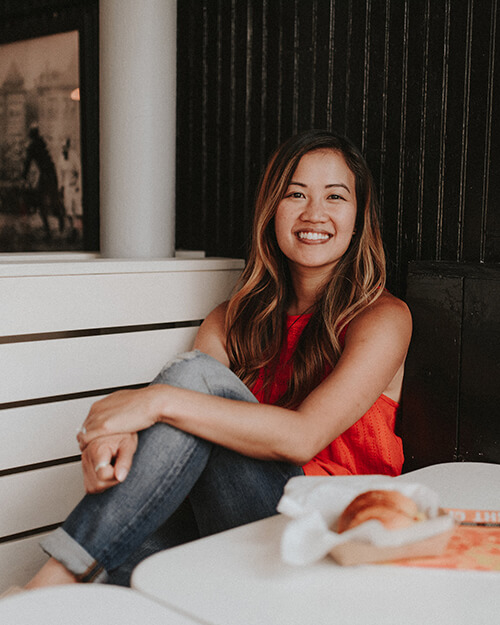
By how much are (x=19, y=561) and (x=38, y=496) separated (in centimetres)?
17

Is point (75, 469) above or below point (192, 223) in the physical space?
below

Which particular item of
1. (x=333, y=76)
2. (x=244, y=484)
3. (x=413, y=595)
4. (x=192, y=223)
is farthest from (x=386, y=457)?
(x=192, y=223)

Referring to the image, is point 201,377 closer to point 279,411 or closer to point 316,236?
point 279,411

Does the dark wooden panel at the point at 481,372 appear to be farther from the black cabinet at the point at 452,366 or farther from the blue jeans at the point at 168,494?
the blue jeans at the point at 168,494

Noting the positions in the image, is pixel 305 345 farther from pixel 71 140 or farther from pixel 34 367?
pixel 71 140

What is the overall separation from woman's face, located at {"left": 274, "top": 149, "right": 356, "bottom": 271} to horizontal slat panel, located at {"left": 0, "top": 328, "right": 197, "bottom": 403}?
1.69 feet

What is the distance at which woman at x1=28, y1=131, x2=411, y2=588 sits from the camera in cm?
122

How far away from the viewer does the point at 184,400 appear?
4.18 ft

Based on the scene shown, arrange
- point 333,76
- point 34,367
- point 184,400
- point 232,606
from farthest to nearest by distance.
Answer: point 333,76 → point 34,367 → point 184,400 → point 232,606

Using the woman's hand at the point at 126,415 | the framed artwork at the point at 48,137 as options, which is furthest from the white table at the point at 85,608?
the framed artwork at the point at 48,137

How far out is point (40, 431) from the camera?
187cm

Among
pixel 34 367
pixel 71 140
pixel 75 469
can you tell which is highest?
pixel 71 140

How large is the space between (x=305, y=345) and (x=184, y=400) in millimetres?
546

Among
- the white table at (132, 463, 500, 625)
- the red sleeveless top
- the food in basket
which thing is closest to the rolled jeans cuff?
the white table at (132, 463, 500, 625)
